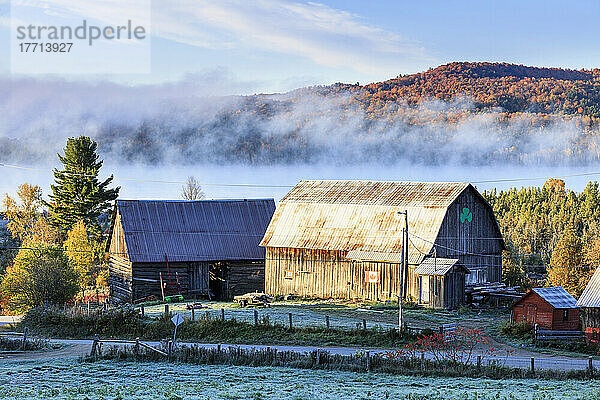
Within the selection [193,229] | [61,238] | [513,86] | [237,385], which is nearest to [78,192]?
[61,238]

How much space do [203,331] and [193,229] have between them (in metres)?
20.5

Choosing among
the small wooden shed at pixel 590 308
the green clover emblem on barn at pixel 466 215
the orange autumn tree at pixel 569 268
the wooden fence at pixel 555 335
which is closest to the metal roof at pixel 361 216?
the green clover emblem on barn at pixel 466 215

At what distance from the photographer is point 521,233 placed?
94.9 metres

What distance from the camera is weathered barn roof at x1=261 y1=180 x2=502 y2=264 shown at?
51.5 m

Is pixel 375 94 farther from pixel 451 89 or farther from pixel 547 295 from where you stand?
pixel 547 295

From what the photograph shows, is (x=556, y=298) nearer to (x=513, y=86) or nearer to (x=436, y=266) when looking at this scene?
(x=436, y=266)

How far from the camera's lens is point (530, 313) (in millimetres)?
40375

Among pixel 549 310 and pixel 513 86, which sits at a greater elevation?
pixel 513 86

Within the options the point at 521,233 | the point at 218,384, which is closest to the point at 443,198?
the point at 218,384

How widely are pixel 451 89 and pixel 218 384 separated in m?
152

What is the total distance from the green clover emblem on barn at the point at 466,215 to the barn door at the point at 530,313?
13.5m

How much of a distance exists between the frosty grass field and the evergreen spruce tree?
52.3m

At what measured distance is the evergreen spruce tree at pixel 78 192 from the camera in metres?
81.8

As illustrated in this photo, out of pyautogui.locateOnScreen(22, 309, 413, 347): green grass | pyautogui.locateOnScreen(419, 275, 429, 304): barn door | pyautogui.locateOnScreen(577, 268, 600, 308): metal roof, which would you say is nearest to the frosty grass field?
pyautogui.locateOnScreen(22, 309, 413, 347): green grass
